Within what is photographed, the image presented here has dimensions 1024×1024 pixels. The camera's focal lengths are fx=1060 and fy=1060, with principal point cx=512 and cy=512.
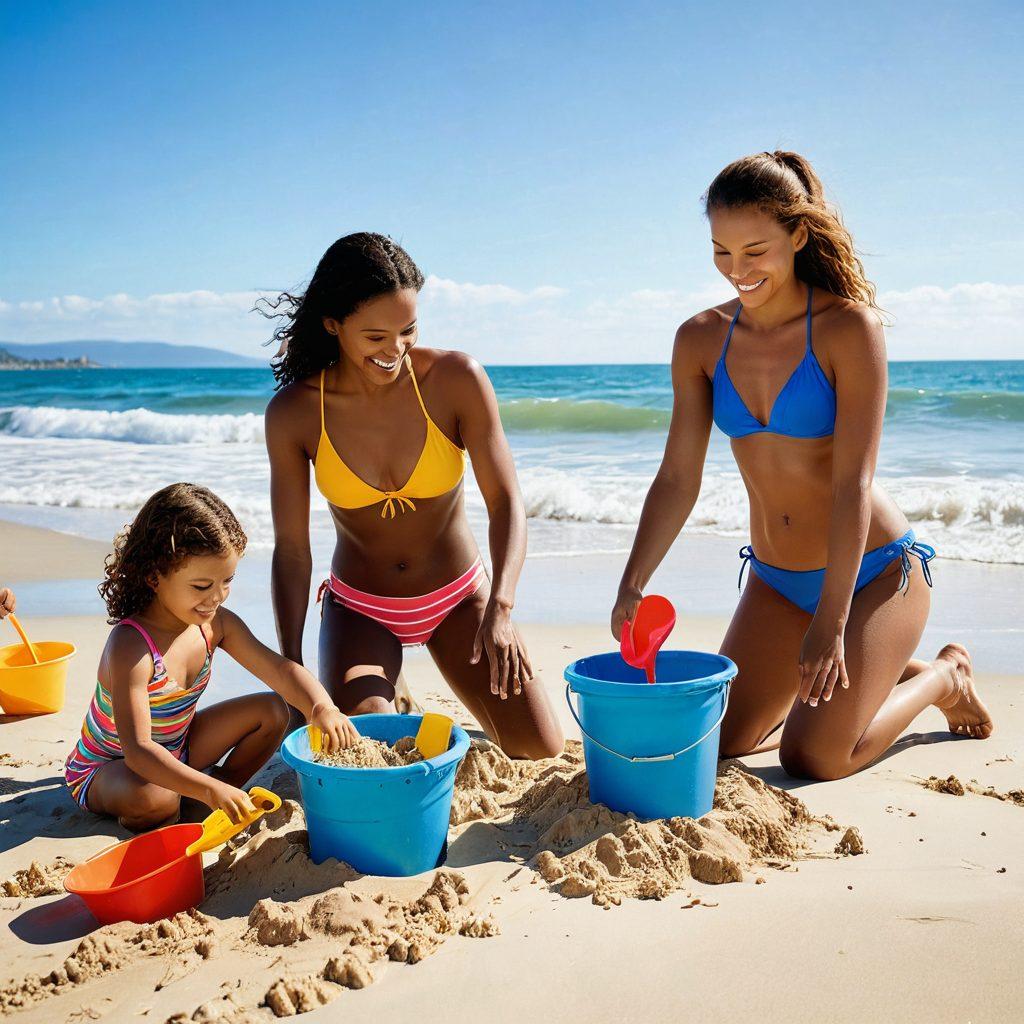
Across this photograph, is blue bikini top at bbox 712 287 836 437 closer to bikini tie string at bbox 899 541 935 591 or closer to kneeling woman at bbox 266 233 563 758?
bikini tie string at bbox 899 541 935 591

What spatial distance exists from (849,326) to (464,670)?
5.45ft

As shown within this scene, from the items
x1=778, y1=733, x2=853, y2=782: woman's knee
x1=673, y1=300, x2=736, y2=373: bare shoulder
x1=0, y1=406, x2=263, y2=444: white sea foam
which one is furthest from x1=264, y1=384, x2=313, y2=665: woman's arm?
x1=0, y1=406, x2=263, y2=444: white sea foam

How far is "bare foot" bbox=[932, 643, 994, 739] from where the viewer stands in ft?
11.6

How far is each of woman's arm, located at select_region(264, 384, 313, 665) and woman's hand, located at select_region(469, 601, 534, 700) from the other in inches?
27.3

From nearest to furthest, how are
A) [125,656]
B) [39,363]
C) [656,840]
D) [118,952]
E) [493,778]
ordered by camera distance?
[118,952] < [656,840] < [125,656] < [493,778] < [39,363]

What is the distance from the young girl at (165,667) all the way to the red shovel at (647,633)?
2.59ft

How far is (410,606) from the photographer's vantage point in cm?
360

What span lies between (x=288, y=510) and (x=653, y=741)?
1481 mm

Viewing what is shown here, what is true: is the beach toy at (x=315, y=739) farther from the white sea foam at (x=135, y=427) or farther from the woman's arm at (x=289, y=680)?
the white sea foam at (x=135, y=427)

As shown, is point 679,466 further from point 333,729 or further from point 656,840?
point 333,729

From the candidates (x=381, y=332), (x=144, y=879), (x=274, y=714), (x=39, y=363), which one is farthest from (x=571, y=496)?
(x=39, y=363)

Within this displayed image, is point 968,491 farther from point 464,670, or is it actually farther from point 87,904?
point 87,904

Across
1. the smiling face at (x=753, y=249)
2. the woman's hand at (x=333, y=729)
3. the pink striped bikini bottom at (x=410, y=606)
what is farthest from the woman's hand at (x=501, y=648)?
the smiling face at (x=753, y=249)

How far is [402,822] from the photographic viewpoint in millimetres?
2512
